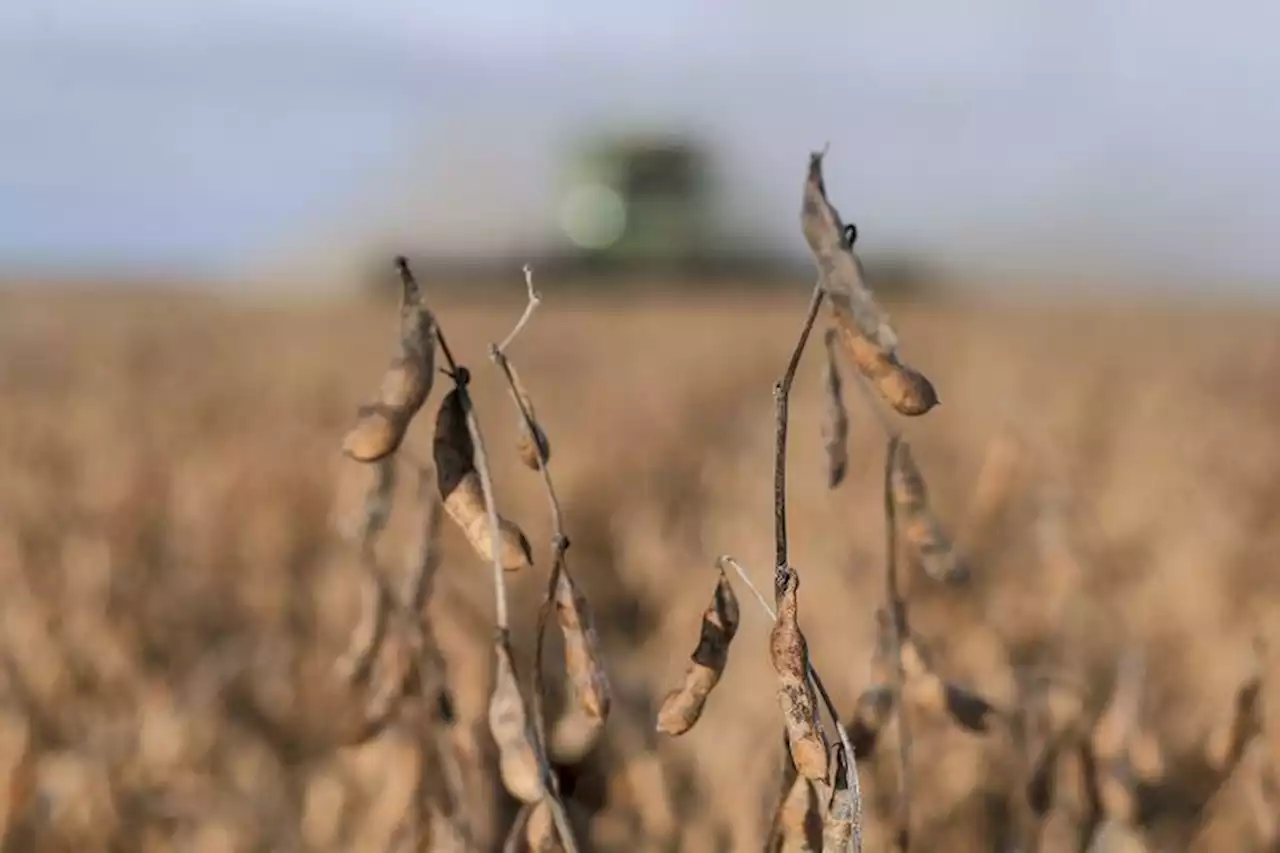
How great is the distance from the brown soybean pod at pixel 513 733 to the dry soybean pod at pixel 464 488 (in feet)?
0.13

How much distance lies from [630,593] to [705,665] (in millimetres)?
995

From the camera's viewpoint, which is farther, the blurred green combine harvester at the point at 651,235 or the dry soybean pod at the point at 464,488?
the blurred green combine harvester at the point at 651,235

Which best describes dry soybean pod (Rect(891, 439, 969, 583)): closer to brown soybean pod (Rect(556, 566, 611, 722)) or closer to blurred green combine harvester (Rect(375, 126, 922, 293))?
brown soybean pod (Rect(556, 566, 611, 722))

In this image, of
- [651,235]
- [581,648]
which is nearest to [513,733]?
[581,648]

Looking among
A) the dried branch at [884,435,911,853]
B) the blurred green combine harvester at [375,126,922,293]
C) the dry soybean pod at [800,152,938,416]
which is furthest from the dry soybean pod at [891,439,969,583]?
the blurred green combine harvester at [375,126,922,293]

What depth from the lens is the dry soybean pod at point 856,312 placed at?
48 cm

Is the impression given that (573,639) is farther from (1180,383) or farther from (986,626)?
(1180,383)

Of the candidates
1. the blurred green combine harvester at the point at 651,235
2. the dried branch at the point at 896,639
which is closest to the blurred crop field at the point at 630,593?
the dried branch at the point at 896,639

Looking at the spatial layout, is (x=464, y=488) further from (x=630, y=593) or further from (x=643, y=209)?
(x=643, y=209)

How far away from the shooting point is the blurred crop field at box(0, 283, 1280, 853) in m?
0.83

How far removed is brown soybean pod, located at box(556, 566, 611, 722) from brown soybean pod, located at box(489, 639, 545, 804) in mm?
23

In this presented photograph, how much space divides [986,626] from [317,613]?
0.67m

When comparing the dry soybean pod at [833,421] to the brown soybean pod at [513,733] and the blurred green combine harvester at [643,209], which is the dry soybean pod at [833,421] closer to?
the brown soybean pod at [513,733]

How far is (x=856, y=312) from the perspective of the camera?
0.49 meters
